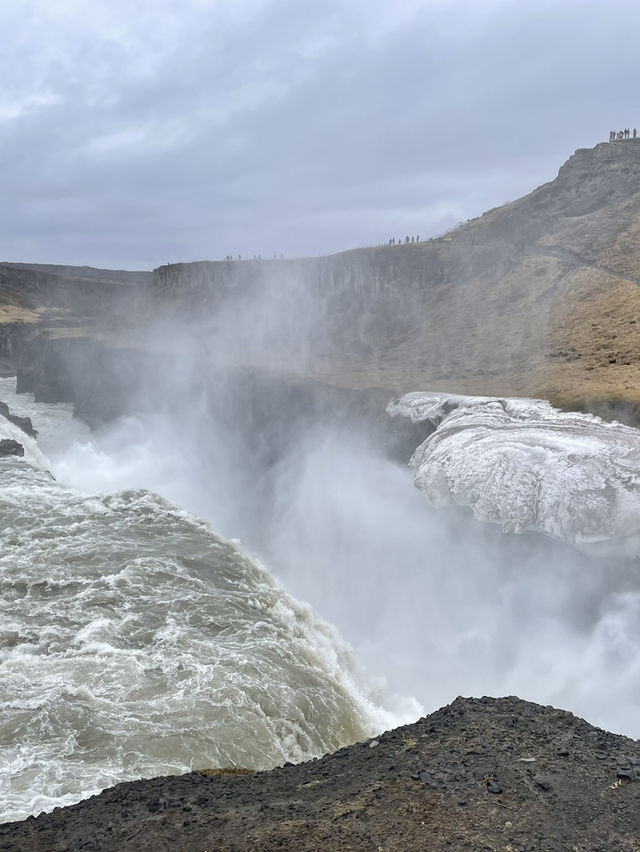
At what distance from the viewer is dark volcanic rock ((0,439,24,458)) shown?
3091cm

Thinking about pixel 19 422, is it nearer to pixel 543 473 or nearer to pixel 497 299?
pixel 543 473

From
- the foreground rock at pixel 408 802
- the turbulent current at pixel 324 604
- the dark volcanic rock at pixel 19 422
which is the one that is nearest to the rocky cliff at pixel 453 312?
the turbulent current at pixel 324 604

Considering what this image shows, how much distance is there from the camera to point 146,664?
1363 cm

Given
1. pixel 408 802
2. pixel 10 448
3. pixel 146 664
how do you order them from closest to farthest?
pixel 408 802
pixel 146 664
pixel 10 448

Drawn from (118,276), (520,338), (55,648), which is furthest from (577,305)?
(118,276)

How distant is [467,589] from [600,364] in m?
14.6

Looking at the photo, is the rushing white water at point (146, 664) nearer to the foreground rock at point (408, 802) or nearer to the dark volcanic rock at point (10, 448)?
the foreground rock at point (408, 802)

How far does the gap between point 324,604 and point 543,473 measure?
27.9 ft

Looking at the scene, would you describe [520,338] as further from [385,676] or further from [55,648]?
[55,648]

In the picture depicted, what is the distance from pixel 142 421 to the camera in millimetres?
45781

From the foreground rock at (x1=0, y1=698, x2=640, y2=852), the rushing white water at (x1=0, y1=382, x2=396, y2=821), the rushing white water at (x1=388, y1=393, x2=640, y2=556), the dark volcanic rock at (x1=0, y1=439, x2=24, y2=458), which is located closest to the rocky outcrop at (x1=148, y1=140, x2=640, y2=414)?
the rushing white water at (x1=388, y1=393, x2=640, y2=556)

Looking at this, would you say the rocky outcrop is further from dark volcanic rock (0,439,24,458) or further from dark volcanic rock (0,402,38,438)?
dark volcanic rock (0,439,24,458)

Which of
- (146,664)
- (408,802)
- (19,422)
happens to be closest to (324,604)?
(146,664)

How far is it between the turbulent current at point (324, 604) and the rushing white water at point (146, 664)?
46 mm
